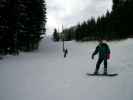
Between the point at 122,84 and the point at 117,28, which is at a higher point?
the point at 117,28

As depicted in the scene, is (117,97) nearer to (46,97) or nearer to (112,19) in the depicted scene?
(46,97)

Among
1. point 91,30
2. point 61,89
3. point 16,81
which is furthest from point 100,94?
Answer: point 91,30

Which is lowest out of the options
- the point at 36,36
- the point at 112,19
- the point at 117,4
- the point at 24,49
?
the point at 24,49

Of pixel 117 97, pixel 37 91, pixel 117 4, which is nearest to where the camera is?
pixel 117 97

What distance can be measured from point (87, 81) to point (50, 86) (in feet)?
5.76

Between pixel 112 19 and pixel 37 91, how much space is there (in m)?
59.1

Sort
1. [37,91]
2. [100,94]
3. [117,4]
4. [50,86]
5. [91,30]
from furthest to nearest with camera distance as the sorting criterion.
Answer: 1. [91,30]
2. [117,4]
3. [50,86]
4. [37,91]
5. [100,94]

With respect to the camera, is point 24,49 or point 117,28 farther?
point 117,28

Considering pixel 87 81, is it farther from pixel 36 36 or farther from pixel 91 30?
pixel 91 30

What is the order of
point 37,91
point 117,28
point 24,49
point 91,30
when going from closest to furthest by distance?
point 37,91 → point 24,49 → point 117,28 → point 91,30

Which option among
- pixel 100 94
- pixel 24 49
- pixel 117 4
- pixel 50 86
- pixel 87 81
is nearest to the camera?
pixel 100 94

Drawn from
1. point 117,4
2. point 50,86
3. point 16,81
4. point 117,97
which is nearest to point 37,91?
point 50,86

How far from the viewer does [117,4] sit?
229 ft

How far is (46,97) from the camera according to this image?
6.63 meters
